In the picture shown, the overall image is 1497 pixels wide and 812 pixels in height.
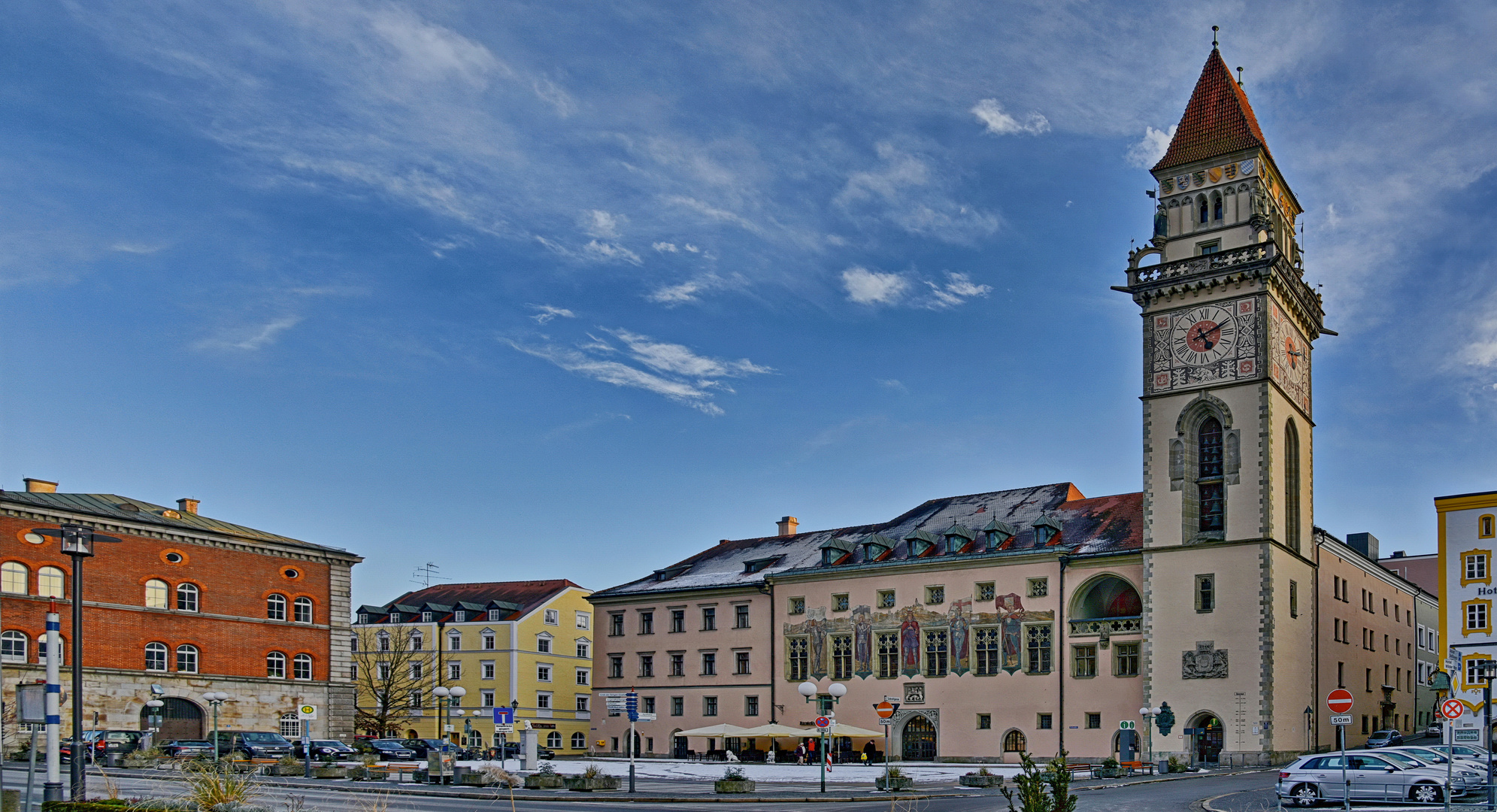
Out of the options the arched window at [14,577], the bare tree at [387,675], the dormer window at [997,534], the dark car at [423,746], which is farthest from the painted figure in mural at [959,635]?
the arched window at [14,577]

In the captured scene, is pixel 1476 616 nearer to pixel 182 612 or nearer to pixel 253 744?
pixel 253 744

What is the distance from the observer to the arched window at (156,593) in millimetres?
59375

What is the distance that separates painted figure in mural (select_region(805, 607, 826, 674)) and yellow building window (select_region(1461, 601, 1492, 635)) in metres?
27.5

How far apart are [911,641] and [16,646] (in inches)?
1454

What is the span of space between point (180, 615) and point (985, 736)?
34.8 m

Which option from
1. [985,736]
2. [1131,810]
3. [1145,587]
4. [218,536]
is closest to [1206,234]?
[1145,587]

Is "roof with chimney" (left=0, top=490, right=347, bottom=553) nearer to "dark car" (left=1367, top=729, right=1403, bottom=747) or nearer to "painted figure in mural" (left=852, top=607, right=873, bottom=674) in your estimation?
"painted figure in mural" (left=852, top=607, right=873, bottom=674)

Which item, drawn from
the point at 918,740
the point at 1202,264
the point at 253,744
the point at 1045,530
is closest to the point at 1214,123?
the point at 1202,264

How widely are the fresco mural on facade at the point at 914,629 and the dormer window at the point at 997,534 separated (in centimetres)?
238

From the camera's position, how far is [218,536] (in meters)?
61.9

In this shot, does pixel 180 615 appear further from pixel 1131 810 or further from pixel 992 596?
pixel 1131 810

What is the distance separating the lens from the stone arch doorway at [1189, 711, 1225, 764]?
54.1m

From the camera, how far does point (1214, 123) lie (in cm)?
6103

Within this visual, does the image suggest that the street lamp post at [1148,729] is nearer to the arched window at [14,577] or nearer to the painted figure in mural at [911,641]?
the painted figure in mural at [911,641]
